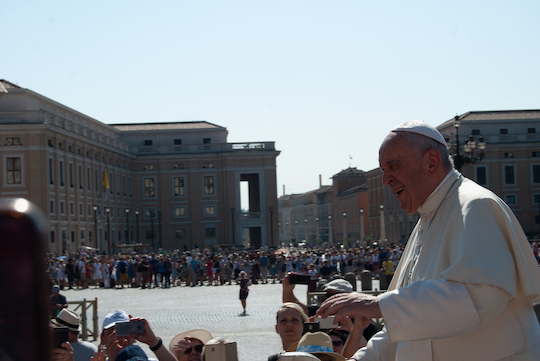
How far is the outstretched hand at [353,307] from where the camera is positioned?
2156 mm

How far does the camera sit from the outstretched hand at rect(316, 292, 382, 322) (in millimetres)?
2156

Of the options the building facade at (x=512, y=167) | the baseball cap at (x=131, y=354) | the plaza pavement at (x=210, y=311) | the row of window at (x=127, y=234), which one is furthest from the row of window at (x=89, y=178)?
the baseball cap at (x=131, y=354)

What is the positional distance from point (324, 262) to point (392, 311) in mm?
28992

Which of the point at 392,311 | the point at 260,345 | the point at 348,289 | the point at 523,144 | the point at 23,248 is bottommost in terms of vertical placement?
the point at 260,345

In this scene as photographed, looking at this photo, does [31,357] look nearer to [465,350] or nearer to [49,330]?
[49,330]

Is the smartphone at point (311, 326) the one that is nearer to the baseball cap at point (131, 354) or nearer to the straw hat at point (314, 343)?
the straw hat at point (314, 343)

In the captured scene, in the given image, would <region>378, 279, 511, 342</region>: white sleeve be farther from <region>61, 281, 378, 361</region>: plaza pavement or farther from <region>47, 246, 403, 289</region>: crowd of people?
<region>47, 246, 403, 289</region>: crowd of people

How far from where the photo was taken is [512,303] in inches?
88.6

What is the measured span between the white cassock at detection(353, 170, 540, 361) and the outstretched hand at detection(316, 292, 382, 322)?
0.04 metres

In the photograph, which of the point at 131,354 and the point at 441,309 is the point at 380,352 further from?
the point at 131,354

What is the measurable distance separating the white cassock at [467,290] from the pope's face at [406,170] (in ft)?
0.22

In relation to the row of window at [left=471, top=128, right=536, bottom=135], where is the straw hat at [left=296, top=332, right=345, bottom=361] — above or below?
below

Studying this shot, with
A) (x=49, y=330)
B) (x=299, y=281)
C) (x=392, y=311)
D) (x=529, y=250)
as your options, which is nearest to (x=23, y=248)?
(x=49, y=330)

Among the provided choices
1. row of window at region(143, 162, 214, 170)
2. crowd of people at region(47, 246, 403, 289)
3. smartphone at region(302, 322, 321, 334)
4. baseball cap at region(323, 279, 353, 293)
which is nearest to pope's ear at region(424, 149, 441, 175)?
smartphone at region(302, 322, 321, 334)
